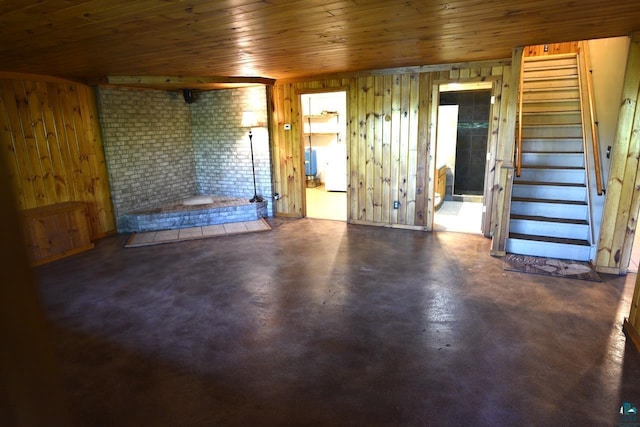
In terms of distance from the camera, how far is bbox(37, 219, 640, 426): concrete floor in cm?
225

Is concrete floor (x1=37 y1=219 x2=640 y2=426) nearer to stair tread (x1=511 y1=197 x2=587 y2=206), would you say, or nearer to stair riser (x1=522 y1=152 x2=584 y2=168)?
stair tread (x1=511 y1=197 x2=587 y2=206)

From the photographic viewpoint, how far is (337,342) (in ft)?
9.60

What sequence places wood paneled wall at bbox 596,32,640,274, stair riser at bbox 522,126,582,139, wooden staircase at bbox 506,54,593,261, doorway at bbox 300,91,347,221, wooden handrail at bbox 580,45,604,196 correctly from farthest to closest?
doorway at bbox 300,91,347,221
stair riser at bbox 522,126,582,139
wooden staircase at bbox 506,54,593,261
wooden handrail at bbox 580,45,604,196
wood paneled wall at bbox 596,32,640,274

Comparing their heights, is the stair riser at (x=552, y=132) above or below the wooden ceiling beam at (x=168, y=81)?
below

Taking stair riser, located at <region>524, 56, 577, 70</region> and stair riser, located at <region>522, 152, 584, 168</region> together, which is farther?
stair riser, located at <region>524, 56, 577, 70</region>

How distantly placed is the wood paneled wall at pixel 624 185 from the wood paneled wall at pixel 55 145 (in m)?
6.90

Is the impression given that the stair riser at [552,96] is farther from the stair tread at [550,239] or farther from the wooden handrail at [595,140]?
the stair tread at [550,239]

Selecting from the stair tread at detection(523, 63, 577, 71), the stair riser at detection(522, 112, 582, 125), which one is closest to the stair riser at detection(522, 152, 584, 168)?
the stair riser at detection(522, 112, 582, 125)

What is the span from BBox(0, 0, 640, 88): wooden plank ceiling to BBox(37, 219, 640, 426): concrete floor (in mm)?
2418

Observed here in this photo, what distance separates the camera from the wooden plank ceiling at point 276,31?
2445mm

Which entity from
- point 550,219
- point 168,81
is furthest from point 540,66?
point 168,81

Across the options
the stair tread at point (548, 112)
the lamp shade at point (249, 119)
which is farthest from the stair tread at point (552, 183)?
the lamp shade at point (249, 119)

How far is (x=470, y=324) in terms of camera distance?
3.14 meters

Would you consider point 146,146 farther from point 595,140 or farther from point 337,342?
point 595,140
